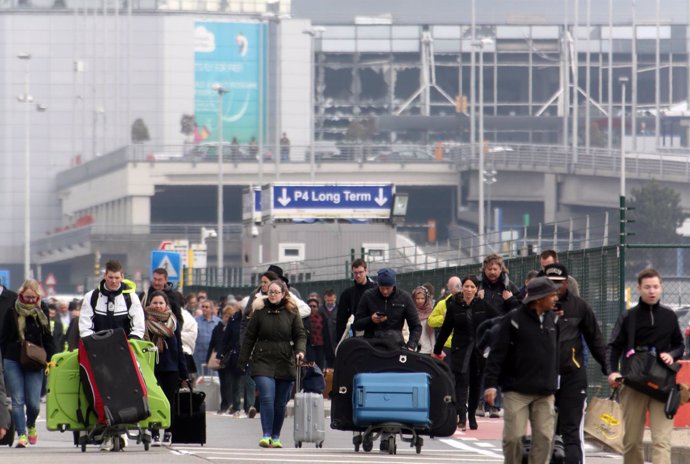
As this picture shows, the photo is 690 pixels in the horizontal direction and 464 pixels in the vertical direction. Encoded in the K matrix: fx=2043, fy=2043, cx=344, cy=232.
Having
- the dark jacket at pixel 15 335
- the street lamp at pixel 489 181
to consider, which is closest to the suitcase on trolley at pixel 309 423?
the dark jacket at pixel 15 335

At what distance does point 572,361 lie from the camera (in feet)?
44.5

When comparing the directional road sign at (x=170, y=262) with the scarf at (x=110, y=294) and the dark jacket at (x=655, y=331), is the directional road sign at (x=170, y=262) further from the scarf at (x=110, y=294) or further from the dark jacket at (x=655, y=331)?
the dark jacket at (x=655, y=331)

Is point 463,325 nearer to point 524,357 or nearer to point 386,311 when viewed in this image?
point 386,311

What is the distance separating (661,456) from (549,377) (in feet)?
3.43

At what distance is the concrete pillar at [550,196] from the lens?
4215 inches

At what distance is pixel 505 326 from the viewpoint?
12.7 m

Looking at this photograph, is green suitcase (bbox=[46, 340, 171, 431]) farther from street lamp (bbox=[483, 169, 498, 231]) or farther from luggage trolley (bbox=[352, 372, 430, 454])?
street lamp (bbox=[483, 169, 498, 231])

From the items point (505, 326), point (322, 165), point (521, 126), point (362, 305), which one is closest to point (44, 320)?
point (362, 305)

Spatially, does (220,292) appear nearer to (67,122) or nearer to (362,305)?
(362,305)

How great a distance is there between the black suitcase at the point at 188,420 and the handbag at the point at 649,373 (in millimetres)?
5028

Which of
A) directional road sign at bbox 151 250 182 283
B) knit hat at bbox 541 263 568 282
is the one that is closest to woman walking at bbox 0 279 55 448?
knit hat at bbox 541 263 568 282

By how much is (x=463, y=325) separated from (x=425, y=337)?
248cm

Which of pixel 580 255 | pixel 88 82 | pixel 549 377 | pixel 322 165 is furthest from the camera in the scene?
pixel 88 82

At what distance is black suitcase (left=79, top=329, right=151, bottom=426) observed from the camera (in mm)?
16156
